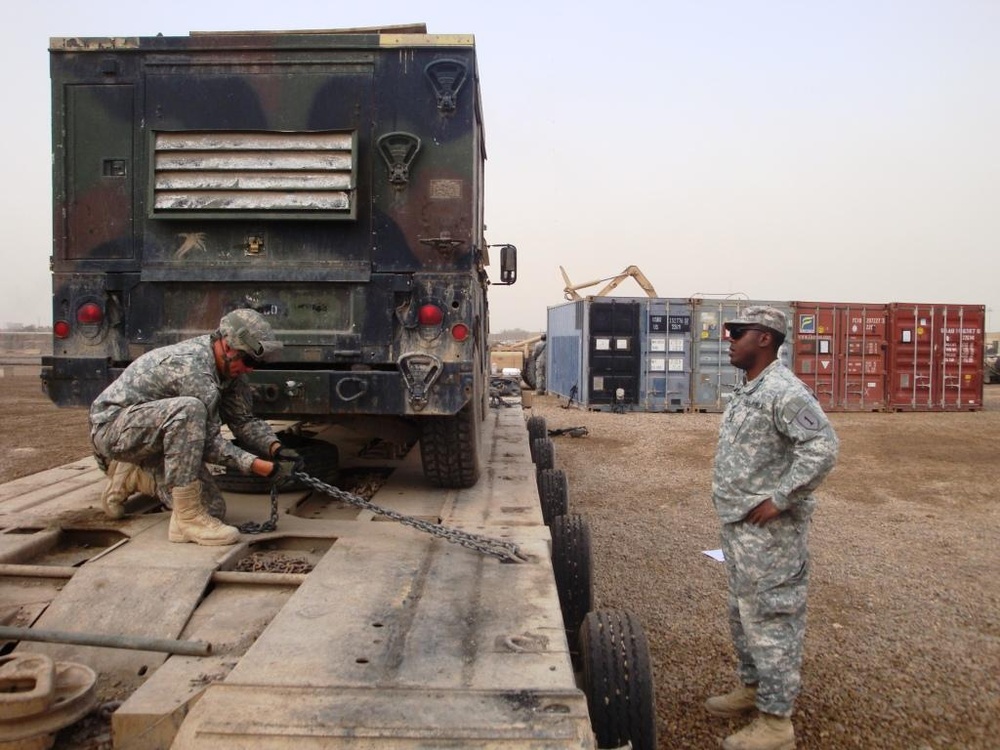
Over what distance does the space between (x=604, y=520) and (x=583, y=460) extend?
3988 millimetres

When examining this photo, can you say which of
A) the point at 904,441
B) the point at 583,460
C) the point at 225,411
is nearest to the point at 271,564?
the point at 225,411

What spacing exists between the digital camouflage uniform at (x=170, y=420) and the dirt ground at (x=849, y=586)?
7.69 feet

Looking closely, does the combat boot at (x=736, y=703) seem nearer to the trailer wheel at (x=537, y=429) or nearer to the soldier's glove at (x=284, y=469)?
the soldier's glove at (x=284, y=469)

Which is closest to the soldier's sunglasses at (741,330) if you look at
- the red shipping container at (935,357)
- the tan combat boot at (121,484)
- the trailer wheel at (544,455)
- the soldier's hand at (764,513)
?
the soldier's hand at (764,513)

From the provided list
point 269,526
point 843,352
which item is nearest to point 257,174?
point 269,526

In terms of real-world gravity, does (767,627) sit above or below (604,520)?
above

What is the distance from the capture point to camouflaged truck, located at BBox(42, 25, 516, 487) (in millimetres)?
4609

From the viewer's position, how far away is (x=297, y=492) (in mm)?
4922

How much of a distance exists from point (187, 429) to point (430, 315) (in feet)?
5.03

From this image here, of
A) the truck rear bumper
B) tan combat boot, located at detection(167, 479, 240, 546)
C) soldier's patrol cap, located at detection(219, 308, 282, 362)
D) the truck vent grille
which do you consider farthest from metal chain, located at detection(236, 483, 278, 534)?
the truck vent grille

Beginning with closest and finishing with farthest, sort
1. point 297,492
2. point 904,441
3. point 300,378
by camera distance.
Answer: point 300,378
point 297,492
point 904,441

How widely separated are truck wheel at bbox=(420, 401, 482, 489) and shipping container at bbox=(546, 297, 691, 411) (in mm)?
13341

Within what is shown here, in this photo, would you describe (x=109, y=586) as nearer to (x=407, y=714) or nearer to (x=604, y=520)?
(x=407, y=714)

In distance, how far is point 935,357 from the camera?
19219mm
